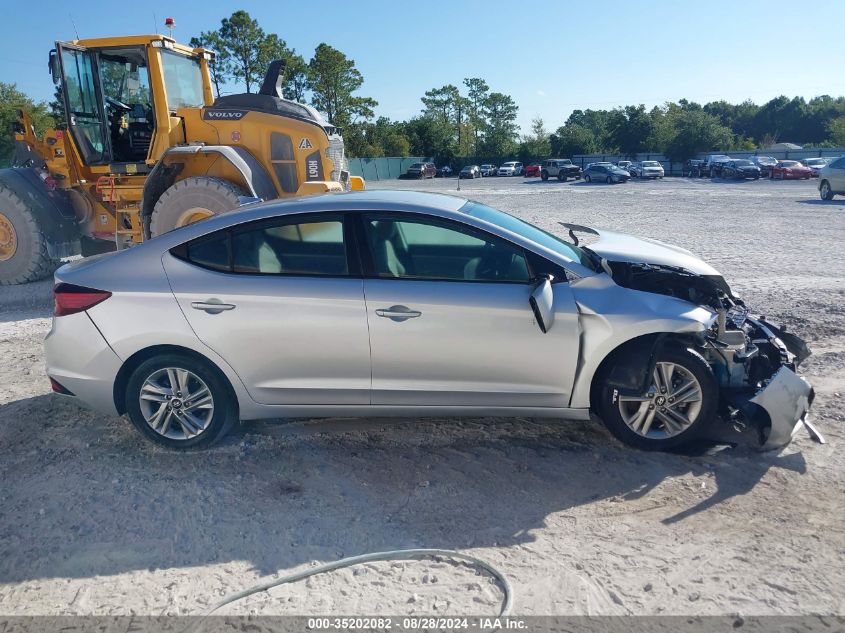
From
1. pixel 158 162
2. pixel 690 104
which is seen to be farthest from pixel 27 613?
pixel 690 104

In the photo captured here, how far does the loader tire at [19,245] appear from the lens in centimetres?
1007

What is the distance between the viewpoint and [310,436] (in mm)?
4965

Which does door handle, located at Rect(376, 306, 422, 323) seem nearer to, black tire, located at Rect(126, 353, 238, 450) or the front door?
the front door

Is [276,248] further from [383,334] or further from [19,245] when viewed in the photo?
[19,245]

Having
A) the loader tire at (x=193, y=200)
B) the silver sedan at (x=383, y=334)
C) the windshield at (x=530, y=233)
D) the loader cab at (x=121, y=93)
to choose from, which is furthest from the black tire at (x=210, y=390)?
the loader cab at (x=121, y=93)

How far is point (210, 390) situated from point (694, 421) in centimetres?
308

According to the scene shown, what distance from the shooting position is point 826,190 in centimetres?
2473

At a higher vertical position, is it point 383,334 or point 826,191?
point 383,334

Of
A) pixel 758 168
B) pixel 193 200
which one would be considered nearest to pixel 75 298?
pixel 193 200

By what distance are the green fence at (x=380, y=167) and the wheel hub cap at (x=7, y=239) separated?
184 feet

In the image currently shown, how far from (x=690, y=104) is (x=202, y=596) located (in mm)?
114269

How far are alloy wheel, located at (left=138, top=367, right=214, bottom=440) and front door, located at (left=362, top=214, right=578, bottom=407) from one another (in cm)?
113

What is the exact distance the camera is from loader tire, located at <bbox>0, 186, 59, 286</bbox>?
33.0 feet

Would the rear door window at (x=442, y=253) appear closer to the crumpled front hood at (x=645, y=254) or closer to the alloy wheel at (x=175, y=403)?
the crumpled front hood at (x=645, y=254)
